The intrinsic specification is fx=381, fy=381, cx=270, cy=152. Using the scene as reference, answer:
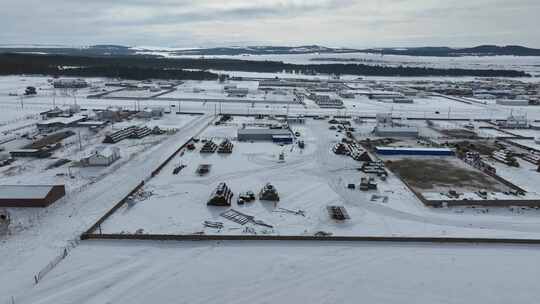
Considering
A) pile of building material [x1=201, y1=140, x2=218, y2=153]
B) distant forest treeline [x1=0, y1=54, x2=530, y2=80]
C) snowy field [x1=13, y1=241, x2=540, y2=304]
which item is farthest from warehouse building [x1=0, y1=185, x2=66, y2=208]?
distant forest treeline [x1=0, y1=54, x2=530, y2=80]

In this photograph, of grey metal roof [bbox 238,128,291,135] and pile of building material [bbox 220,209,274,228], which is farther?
grey metal roof [bbox 238,128,291,135]

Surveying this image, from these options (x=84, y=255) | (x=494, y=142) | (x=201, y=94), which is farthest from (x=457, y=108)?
(x=84, y=255)

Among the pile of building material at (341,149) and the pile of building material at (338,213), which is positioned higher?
the pile of building material at (341,149)

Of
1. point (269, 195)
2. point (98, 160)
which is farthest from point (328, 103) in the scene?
point (269, 195)

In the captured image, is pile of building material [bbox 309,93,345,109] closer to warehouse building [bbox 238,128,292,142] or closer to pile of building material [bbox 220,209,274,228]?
warehouse building [bbox 238,128,292,142]

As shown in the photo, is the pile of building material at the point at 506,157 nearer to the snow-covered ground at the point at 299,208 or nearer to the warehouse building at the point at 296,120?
the snow-covered ground at the point at 299,208

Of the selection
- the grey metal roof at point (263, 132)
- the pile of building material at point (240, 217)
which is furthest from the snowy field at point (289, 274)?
the grey metal roof at point (263, 132)

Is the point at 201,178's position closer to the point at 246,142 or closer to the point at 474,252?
the point at 246,142
